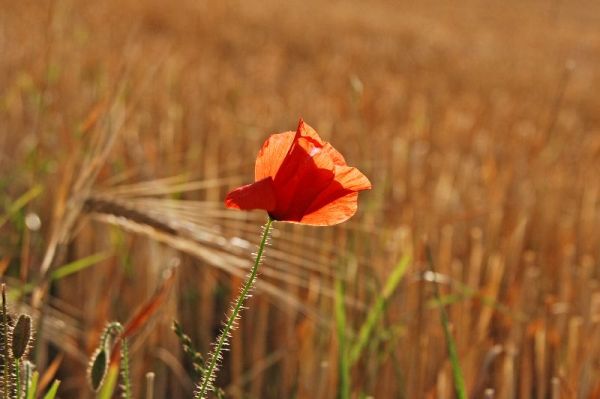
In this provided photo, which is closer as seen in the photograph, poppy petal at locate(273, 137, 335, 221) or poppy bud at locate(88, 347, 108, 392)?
poppy petal at locate(273, 137, 335, 221)

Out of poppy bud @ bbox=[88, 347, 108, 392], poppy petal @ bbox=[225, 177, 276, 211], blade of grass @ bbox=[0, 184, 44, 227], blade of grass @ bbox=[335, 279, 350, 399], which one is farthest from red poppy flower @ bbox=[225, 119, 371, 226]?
blade of grass @ bbox=[0, 184, 44, 227]

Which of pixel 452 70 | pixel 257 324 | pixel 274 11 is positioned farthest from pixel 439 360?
pixel 274 11

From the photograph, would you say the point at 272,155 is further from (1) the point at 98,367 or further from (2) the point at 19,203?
(2) the point at 19,203

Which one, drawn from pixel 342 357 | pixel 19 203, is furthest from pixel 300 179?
pixel 19 203

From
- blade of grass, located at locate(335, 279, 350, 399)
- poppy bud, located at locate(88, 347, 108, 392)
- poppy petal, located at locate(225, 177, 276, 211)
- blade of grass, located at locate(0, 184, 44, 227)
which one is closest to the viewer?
poppy petal, located at locate(225, 177, 276, 211)

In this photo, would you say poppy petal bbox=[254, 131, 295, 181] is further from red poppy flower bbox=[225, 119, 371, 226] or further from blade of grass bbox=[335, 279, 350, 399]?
blade of grass bbox=[335, 279, 350, 399]

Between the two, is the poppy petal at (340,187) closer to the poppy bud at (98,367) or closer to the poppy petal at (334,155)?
the poppy petal at (334,155)

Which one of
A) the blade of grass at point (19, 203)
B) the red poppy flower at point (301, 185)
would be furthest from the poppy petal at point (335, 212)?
the blade of grass at point (19, 203)
